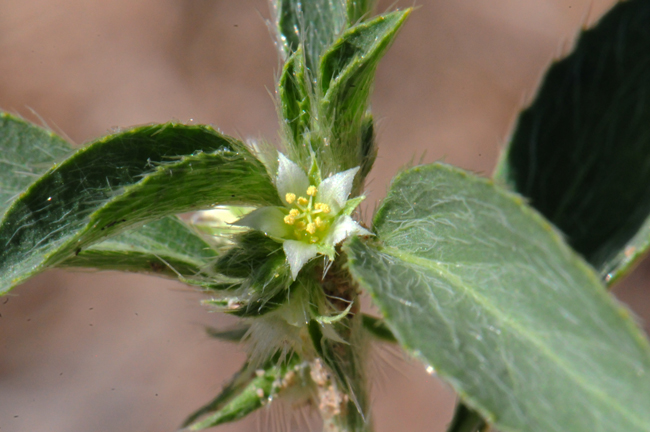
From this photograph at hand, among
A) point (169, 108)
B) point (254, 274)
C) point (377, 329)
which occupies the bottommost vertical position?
point (169, 108)

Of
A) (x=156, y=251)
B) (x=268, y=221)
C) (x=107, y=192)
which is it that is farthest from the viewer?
(x=156, y=251)

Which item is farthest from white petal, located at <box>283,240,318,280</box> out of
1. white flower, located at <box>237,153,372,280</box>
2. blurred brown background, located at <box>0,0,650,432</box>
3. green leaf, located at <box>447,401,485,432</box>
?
blurred brown background, located at <box>0,0,650,432</box>

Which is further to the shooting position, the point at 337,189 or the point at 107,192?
the point at 337,189

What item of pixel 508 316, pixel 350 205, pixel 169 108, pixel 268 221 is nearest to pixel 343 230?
pixel 350 205

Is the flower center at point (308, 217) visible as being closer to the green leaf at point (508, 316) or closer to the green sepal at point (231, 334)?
the green leaf at point (508, 316)

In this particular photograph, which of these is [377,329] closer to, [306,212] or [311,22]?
[306,212]

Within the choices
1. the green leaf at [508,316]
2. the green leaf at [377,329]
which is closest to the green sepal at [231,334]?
the green leaf at [377,329]

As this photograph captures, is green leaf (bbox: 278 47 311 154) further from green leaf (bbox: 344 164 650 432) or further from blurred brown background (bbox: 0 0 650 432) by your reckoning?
blurred brown background (bbox: 0 0 650 432)
